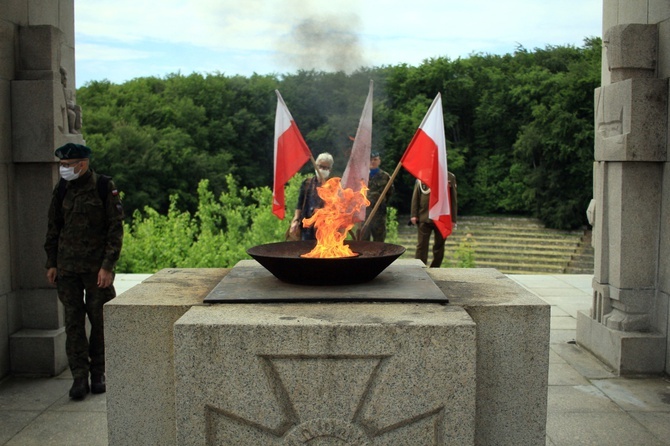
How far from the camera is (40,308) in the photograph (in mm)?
6105

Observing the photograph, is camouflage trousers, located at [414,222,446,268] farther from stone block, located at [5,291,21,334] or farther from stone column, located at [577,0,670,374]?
stone block, located at [5,291,21,334]

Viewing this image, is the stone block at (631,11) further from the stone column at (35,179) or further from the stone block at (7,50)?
the stone block at (7,50)

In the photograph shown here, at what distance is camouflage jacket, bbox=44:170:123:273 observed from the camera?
532 centimetres

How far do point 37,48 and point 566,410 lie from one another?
4.85m

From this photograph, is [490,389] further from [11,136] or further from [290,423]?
[11,136]

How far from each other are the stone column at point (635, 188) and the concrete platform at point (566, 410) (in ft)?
1.04

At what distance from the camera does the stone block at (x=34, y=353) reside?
5.96 meters

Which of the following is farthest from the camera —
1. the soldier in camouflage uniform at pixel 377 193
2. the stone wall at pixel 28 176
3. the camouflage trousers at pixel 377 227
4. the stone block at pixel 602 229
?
the camouflage trousers at pixel 377 227

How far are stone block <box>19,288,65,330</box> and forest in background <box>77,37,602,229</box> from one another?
25.6m

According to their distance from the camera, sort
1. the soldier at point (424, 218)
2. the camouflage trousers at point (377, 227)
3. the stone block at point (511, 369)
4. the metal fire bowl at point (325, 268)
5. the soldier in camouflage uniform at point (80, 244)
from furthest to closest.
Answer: the soldier at point (424, 218) < the camouflage trousers at point (377, 227) < the soldier in camouflage uniform at point (80, 244) < the metal fire bowl at point (325, 268) < the stone block at point (511, 369)

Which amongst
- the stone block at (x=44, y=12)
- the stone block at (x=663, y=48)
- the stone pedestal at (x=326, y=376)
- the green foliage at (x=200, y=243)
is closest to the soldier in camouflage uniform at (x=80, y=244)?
the stone block at (x=44, y=12)

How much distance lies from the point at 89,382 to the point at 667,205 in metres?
4.70

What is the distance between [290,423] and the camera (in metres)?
3.45

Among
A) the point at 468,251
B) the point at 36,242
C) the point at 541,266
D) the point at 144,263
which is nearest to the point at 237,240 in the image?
the point at 144,263
